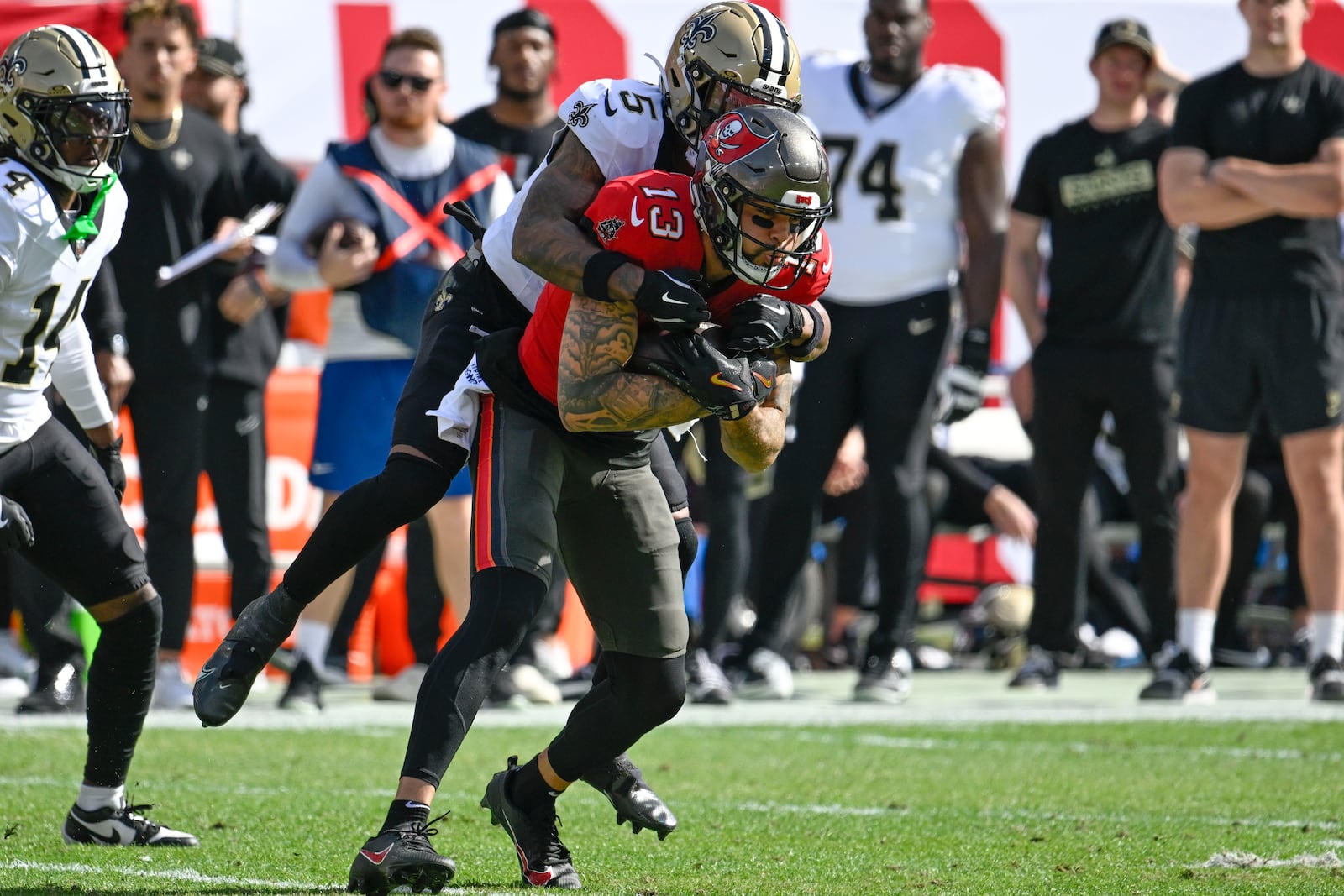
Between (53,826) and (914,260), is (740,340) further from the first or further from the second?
(914,260)

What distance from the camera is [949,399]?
8.12 metres

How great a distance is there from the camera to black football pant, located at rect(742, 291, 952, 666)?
7.73m

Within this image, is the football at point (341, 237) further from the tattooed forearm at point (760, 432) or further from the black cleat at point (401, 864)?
the black cleat at point (401, 864)

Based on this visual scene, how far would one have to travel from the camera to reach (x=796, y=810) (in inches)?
203

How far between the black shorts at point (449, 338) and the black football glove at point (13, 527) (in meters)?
0.87

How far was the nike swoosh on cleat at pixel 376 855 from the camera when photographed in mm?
3635

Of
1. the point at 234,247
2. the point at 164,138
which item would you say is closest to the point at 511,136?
the point at 234,247

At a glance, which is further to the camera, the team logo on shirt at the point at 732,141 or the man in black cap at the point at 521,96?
the man in black cap at the point at 521,96

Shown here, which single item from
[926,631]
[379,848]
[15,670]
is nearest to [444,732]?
[379,848]

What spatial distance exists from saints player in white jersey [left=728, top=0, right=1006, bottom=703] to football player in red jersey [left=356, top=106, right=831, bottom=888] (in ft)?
11.8

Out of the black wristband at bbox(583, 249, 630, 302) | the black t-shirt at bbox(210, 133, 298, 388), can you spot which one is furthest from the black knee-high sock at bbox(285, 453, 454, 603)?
the black t-shirt at bbox(210, 133, 298, 388)

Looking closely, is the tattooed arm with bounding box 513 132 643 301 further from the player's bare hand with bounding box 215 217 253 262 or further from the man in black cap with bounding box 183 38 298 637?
the man in black cap with bounding box 183 38 298 637

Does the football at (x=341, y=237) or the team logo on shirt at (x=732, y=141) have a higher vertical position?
the team logo on shirt at (x=732, y=141)

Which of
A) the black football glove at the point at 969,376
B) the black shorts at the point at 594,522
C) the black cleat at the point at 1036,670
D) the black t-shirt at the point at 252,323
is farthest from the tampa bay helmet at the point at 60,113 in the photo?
the black cleat at the point at 1036,670
